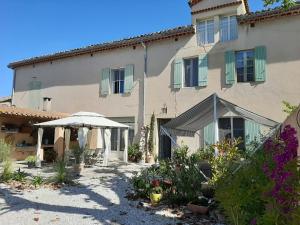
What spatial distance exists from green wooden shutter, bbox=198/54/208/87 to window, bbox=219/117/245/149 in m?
2.03

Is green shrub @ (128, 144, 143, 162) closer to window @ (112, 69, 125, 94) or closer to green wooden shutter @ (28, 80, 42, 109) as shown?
window @ (112, 69, 125, 94)

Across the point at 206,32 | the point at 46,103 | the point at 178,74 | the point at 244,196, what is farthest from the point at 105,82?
the point at 244,196

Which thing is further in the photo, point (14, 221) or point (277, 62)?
point (277, 62)

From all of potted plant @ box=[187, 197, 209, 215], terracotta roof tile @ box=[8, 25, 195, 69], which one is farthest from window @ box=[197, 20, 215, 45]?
potted plant @ box=[187, 197, 209, 215]

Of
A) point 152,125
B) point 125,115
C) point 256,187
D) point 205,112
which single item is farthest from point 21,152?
point 256,187

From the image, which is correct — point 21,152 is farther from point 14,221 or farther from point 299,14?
point 299,14

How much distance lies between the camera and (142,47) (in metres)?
17.2

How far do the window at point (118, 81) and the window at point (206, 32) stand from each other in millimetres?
5111

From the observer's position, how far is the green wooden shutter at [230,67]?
564 inches

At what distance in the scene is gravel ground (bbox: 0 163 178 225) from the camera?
229 inches

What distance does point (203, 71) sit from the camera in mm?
15055

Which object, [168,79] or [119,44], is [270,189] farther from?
[119,44]

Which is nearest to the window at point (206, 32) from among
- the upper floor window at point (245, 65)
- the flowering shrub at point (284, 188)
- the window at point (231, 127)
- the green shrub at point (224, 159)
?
the upper floor window at point (245, 65)

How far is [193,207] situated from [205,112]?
3.79 meters
